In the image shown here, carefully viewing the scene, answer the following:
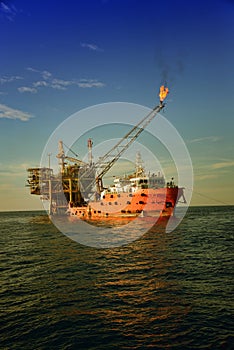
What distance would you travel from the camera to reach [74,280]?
16.7 metres

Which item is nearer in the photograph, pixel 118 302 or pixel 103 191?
pixel 118 302

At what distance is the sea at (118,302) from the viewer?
31.0 feet

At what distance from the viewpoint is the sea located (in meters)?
9.46

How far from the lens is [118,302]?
12883mm

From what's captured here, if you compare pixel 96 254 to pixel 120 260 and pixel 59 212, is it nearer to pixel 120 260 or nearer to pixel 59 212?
pixel 120 260

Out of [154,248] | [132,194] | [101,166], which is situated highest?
[101,166]

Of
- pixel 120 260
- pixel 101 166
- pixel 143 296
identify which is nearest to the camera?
pixel 143 296

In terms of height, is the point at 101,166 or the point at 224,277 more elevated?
the point at 101,166

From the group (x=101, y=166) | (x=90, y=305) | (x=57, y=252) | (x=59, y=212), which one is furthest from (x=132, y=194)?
(x=90, y=305)

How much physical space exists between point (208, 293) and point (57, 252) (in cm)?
1760

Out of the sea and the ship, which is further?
the ship

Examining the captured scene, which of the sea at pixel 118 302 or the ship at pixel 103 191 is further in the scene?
the ship at pixel 103 191

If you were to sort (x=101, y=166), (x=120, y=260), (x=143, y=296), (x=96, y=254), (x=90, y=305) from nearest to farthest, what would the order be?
(x=90, y=305), (x=143, y=296), (x=120, y=260), (x=96, y=254), (x=101, y=166)

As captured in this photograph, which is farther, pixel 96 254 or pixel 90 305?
pixel 96 254
